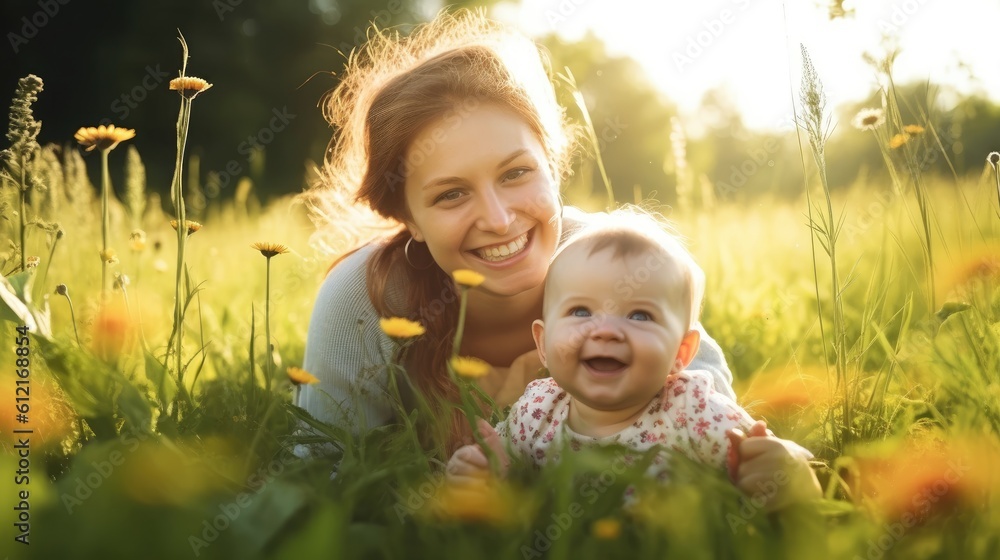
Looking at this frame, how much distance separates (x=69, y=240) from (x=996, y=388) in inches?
125

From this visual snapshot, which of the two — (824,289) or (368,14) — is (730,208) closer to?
(824,289)

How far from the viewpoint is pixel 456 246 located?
225 cm

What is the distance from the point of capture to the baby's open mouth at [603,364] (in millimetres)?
1562

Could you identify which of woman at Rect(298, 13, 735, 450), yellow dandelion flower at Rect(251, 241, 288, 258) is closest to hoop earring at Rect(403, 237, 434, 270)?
woman at Rect(298, 13, 735, 450)

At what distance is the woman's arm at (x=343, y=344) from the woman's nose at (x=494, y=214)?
0.46 metres

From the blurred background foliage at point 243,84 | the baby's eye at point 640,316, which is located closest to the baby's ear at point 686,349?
the baby's eye at point 640,316

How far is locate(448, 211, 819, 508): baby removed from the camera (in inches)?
59.6

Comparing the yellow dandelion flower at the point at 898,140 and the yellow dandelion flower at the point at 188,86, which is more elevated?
the yellow dandelion flower at the point at 188,86

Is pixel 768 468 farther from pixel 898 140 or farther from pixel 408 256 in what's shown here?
pixel 408 256

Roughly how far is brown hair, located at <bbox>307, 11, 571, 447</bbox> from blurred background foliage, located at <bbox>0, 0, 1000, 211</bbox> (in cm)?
848

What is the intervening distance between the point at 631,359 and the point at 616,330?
6 centimetres

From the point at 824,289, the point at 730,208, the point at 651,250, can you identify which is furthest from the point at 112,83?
the point at 651,250

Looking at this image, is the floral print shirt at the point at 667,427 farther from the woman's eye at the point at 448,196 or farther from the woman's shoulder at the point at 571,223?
the woman's shoulder at the point at 571,223

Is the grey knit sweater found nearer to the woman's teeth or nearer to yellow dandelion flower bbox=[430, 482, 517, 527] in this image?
the woman's teeth
